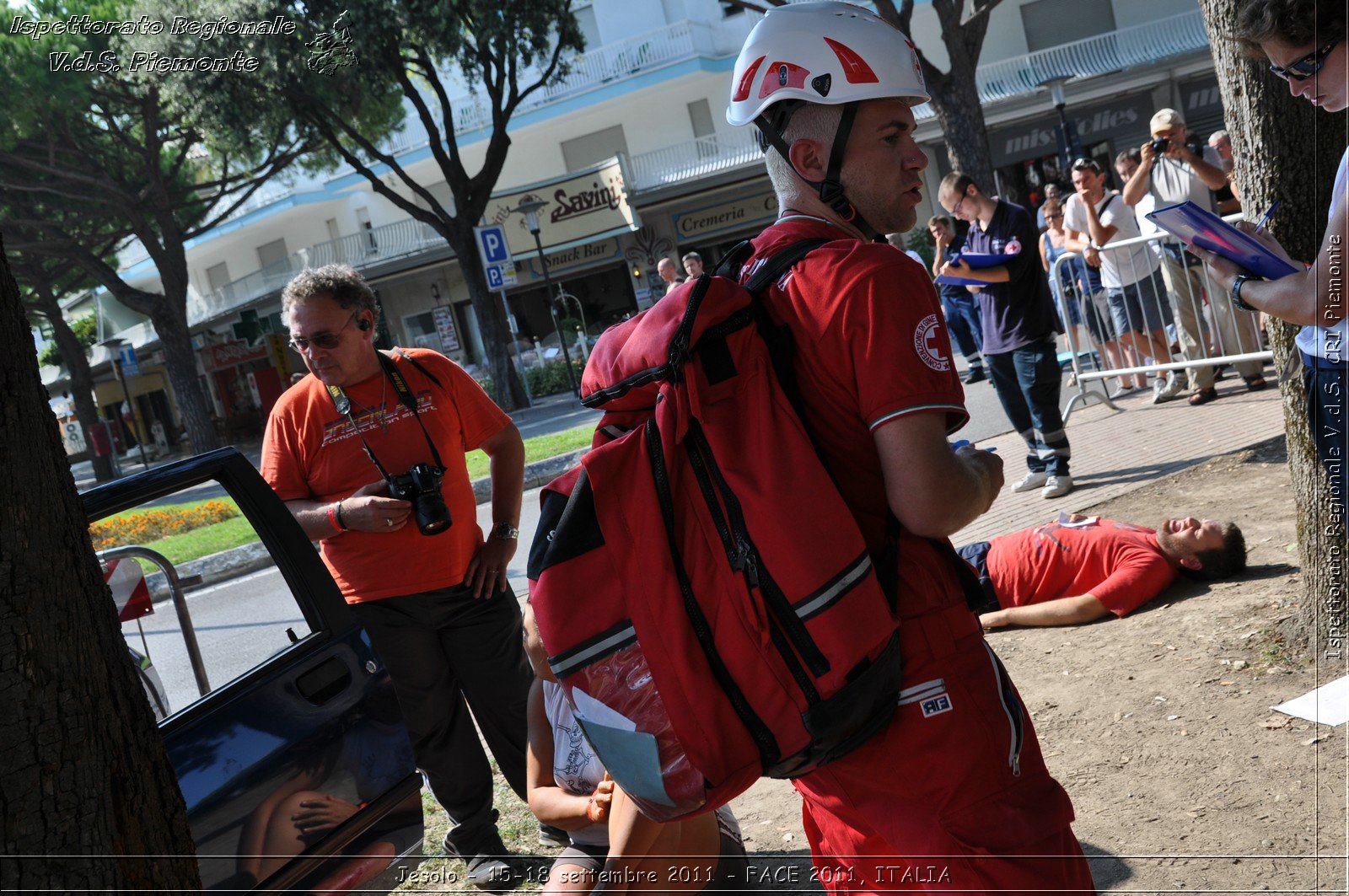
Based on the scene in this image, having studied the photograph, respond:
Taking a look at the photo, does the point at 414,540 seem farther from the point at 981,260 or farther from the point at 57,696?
the point at 981,260

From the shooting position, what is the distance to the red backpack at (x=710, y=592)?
1670mm

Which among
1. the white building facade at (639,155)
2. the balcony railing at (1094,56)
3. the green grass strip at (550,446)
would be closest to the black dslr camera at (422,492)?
the green grass strip at (550,446)

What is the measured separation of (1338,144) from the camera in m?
3.74

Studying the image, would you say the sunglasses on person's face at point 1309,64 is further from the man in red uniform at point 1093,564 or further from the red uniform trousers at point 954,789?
the man in red uniform at point 1093,564

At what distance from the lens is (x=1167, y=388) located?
9906mm

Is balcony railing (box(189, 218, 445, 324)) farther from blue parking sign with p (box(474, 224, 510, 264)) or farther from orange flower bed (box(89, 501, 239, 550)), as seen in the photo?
orange flower bed (box(89, 501, 239, 550))

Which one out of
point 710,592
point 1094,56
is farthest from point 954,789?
point 1094,56

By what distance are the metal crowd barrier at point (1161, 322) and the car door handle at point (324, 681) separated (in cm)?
719

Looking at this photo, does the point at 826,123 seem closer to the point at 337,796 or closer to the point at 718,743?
the point at 718,743

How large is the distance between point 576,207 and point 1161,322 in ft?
79.2

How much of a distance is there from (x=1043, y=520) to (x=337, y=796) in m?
5.00

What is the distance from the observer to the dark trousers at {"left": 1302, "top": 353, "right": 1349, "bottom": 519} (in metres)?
2.70

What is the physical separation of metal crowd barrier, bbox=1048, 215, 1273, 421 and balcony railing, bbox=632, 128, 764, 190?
23186 mm

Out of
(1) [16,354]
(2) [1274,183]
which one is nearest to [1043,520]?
(2) [1274,183]
